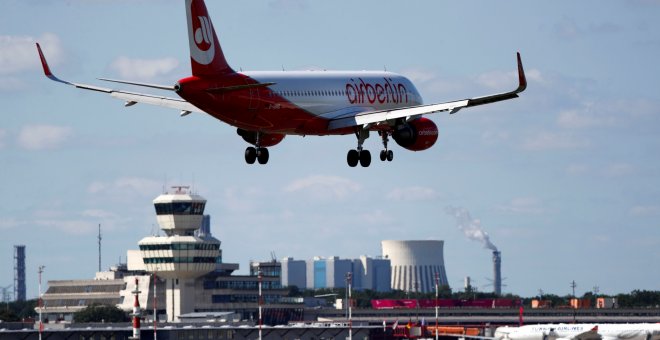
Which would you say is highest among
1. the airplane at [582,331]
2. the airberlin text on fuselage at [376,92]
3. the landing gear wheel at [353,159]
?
the airberlin text on fuselage at [376,92]

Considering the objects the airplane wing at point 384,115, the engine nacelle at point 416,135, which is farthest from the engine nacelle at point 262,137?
the engine nacelle at point 416,135

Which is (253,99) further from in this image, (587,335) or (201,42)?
(587,335)

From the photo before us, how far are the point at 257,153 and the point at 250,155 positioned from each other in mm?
478

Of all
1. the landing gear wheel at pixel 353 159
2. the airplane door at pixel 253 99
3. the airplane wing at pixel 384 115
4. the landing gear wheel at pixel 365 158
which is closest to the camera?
the airplane door at pixel 253 99

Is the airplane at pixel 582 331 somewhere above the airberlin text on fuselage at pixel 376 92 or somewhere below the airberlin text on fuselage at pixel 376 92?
below

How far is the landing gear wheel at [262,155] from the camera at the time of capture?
3991 inches

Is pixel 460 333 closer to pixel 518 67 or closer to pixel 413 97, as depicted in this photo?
pixel 413 97

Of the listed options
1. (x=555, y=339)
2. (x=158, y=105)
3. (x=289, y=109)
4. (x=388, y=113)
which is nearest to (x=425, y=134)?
(x=388, y=113)

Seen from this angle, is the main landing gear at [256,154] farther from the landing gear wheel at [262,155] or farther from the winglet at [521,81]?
the winglet at [521,81]

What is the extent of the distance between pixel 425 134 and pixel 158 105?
1813cm

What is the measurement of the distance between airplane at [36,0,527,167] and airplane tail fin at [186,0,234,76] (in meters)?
0.06

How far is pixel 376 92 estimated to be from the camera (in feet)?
357

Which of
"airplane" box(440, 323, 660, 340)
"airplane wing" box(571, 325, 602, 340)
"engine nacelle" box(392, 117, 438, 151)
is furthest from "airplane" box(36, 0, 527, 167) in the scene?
"airplane" box(440, 323, 660, 340)

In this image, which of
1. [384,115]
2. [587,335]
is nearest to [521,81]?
[384,115]
